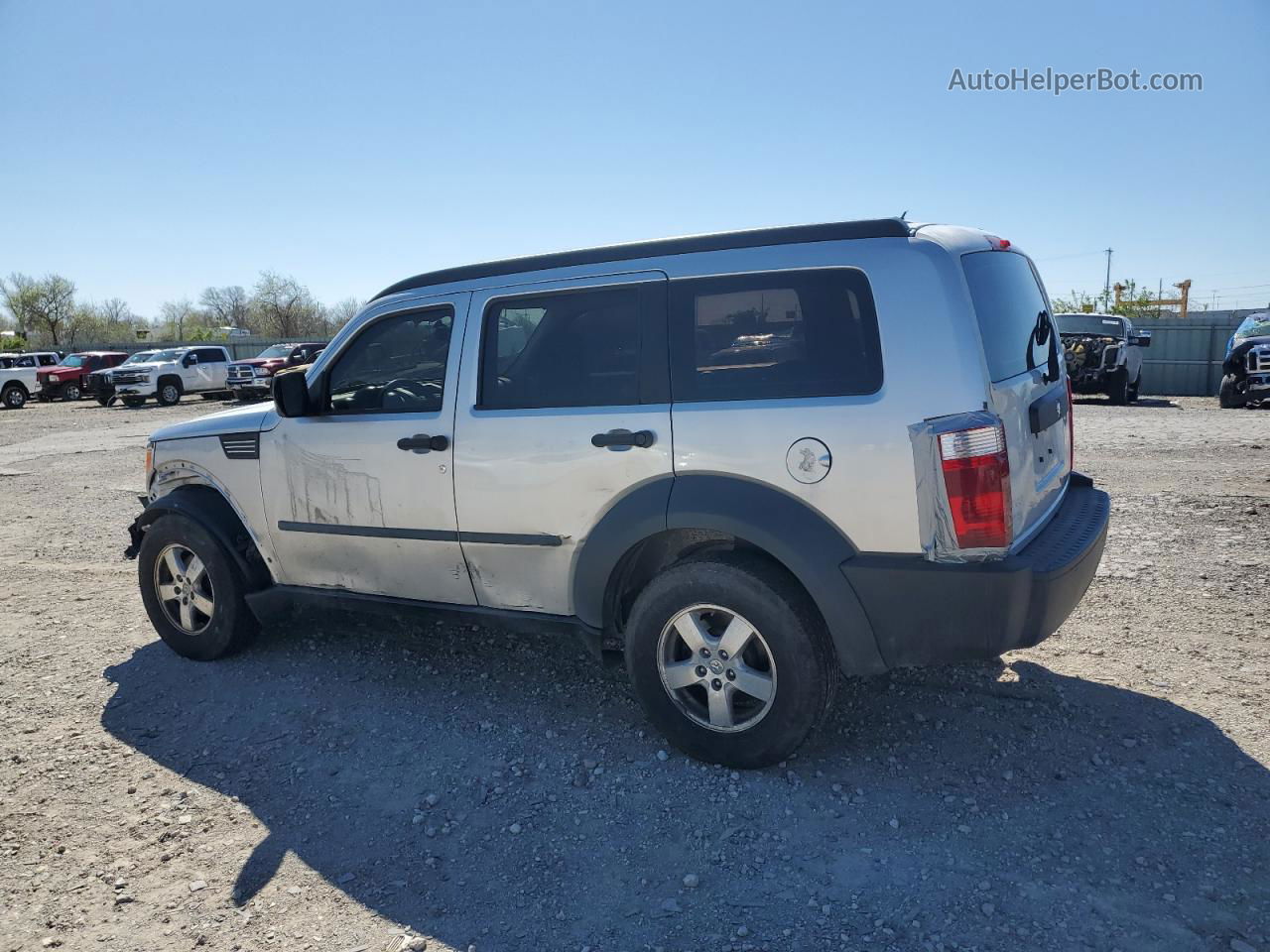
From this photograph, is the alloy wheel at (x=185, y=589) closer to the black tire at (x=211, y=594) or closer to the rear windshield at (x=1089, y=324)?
the black tire at (x=211, y=594)

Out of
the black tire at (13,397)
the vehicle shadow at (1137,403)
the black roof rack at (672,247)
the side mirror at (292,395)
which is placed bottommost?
the vehicle shadow at (1137,403)

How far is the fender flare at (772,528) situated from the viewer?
3.19 metres

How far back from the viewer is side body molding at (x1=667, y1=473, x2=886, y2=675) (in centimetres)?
318

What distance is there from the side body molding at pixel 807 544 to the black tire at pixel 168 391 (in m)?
29.1

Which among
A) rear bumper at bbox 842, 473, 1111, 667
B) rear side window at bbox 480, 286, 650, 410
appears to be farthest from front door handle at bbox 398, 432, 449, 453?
rear bumper at bbox 842, 473, 1111, 667

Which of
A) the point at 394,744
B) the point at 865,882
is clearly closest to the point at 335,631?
the point at 394,744

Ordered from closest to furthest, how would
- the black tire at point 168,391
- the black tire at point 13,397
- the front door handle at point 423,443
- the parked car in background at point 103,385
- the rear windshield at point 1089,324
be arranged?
the front door handle at point 423,443
the rear windshield at point 1089,324
the parked car in background at point 103,385
the black tire at point 168,391
the black tire at point 13,397

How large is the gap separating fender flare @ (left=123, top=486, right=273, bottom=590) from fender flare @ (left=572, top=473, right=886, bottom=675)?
93.1 inches

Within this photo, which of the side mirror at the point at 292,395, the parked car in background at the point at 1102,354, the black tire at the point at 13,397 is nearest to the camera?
the side mirror at the point at 292,395

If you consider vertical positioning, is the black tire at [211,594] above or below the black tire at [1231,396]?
above

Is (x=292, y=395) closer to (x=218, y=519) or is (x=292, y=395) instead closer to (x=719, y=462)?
(x=218, y=519)

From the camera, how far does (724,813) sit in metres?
3.25

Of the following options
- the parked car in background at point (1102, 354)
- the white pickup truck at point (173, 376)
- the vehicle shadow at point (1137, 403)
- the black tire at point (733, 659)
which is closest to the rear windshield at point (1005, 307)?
the black tire at point (733, 659)

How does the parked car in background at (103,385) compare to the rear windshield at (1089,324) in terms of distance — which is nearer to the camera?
the rear windshield at (1089,324)
